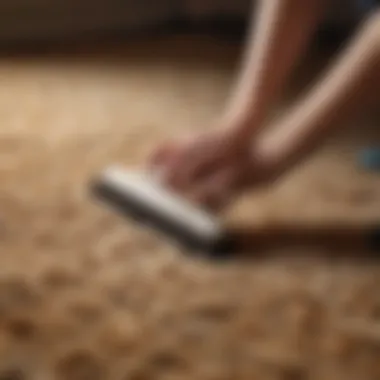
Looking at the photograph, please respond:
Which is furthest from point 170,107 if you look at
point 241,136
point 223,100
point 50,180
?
point 241,136

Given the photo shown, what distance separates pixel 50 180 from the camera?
1.32 meters

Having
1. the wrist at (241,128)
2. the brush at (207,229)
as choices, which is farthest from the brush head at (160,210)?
the wrist at (241,128)

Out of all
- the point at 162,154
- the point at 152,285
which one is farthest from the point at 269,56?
the point at 152,285

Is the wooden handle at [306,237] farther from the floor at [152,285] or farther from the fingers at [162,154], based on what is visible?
the fingers at [162,154]

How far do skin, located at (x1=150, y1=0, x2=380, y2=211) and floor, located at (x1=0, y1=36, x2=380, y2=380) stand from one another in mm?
88

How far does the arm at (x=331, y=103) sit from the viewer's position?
1025 millimetres

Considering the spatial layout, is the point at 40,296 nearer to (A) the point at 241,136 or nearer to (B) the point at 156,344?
(B) the point at 156,344

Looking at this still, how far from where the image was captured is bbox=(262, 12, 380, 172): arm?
40.4 inches

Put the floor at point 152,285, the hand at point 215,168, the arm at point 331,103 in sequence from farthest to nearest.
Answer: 1. the hand at point 215,168
2. the arm at point 331,103
3. the floor at point 152,285

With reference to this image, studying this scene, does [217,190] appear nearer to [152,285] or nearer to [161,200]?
[161,200]

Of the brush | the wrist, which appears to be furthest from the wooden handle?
the wrist

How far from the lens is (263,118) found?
1181 mm

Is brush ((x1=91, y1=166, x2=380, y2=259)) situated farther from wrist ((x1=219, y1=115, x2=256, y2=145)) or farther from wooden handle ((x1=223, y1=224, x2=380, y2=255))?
wrist ((x1=219, y1=115, x2=256, y2=145))

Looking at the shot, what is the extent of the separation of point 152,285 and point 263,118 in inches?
11.9
